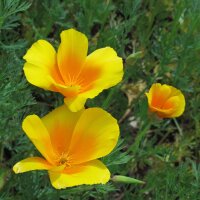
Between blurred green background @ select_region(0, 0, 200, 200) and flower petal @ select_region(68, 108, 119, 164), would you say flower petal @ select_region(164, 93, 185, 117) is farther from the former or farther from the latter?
flower petal @ select_region(68, 108, 119, 164)

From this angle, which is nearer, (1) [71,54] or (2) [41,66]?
(2) [41,66]

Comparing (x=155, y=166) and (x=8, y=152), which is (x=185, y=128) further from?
(x=8, y=152)

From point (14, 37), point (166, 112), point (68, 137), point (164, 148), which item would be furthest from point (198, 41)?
point (68, 137)

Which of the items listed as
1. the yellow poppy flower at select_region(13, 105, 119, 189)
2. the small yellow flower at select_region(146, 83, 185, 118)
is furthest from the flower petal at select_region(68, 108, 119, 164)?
the small yellow flower at select_region(146, 83, 185, 118)

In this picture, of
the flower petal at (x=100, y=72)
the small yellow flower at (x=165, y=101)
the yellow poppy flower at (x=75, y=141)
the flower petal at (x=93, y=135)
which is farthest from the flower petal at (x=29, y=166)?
the small yellow flower at (x=165, y=101)

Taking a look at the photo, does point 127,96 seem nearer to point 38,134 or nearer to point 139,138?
point 139,138

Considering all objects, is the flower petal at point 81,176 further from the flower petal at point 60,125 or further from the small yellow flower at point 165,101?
Answer: the small yellow flower at point 165,101

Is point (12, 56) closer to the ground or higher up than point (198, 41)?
higher up

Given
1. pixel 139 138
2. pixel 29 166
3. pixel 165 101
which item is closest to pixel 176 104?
pixel 165 101
